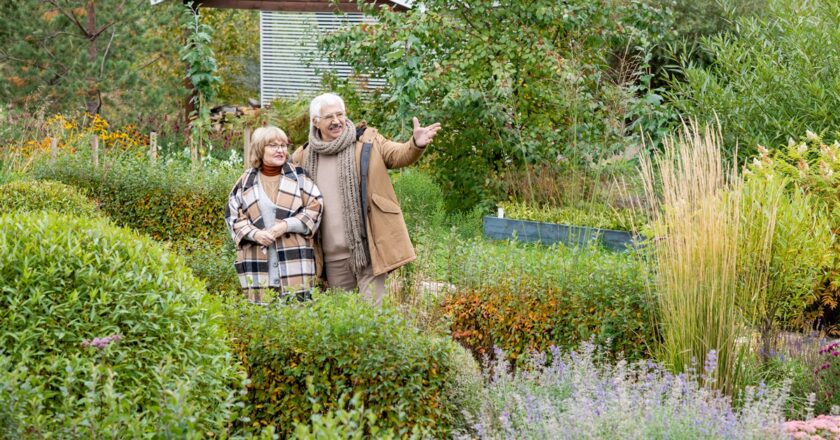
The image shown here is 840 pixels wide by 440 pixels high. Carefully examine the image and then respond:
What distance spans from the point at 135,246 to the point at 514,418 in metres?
1.64

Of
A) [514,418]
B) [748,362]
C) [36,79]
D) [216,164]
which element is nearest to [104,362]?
[514,418]

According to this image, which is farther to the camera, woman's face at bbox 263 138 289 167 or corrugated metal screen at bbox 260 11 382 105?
corrugated metal screen at bbox 260 11 382 105

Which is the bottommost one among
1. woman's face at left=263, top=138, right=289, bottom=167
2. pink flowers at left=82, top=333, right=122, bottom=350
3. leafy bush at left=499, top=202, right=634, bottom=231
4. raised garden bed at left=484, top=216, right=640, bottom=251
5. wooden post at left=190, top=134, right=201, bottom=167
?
raised garden bed at left=484, top=216, right=640, bottom=251

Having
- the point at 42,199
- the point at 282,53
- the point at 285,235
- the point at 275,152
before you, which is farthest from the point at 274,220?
the point at 282,53

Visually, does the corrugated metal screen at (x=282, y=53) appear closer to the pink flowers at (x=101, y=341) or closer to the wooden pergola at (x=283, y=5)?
the wooden pergola at (x=283, y=5)

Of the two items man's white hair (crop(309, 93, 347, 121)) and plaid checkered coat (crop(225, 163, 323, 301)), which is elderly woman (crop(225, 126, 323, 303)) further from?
man's white hair (crop(309, 93, 347, 121))

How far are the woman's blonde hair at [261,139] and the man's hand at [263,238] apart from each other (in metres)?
0.43

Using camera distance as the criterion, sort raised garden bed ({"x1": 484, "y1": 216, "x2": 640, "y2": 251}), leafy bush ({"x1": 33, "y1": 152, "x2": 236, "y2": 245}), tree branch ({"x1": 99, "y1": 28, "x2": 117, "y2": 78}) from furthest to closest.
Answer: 1. tree branch ({"x1": 99, "y1": 28, "x2": 117, "y2": 78})
2. raised garden bed ({"x1": 484, "y1": 216, "x2": 640, "y2": 251})
3. leafy bush ({"x1": 33, "y1": 152, "x2": 236, "y2": 245})

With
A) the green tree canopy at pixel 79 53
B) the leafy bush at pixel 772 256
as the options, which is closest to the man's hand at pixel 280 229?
the leafy bush at pixel 772 256

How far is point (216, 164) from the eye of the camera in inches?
424

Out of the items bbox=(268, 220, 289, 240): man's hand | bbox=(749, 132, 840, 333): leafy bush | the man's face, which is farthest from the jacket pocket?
bbox=(749, 132, 840, 333): leafy bush

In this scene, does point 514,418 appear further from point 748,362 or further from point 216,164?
point 216,164

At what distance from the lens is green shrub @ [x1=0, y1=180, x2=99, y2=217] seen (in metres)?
7.52

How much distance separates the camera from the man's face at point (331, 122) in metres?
5.32
